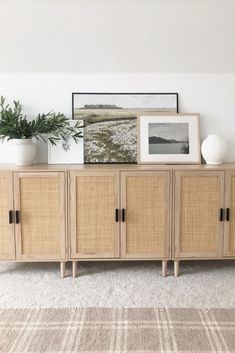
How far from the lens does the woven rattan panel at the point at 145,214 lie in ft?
8.98

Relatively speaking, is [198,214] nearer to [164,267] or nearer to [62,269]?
[164,267]

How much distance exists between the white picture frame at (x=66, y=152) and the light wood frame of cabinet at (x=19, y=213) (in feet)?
1.24

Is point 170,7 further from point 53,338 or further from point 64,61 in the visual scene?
point 53,338

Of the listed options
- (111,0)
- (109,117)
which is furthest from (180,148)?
(111,0)

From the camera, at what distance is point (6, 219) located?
8.99 feet

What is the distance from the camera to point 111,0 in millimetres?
2520

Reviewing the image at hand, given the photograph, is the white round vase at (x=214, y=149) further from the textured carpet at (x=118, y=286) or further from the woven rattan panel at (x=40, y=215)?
the woven rattan panel at (x=40, y=215)

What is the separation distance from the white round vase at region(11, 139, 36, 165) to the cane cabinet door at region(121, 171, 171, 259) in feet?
2.66

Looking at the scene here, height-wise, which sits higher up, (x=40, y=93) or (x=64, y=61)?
(x=64, y=61)

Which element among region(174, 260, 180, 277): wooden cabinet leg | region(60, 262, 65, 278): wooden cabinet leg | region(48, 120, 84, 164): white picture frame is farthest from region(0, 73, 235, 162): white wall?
region(174, 260, 180, 277): wooden cabinet leg

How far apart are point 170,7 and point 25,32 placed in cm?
112

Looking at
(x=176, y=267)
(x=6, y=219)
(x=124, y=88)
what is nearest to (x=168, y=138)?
(x=124, y=88)

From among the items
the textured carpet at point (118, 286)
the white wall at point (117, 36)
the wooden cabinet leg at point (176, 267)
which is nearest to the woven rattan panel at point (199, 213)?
the wooden cabinet leg at point (176, 267)

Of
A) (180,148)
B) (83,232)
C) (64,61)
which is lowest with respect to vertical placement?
(83,232)
